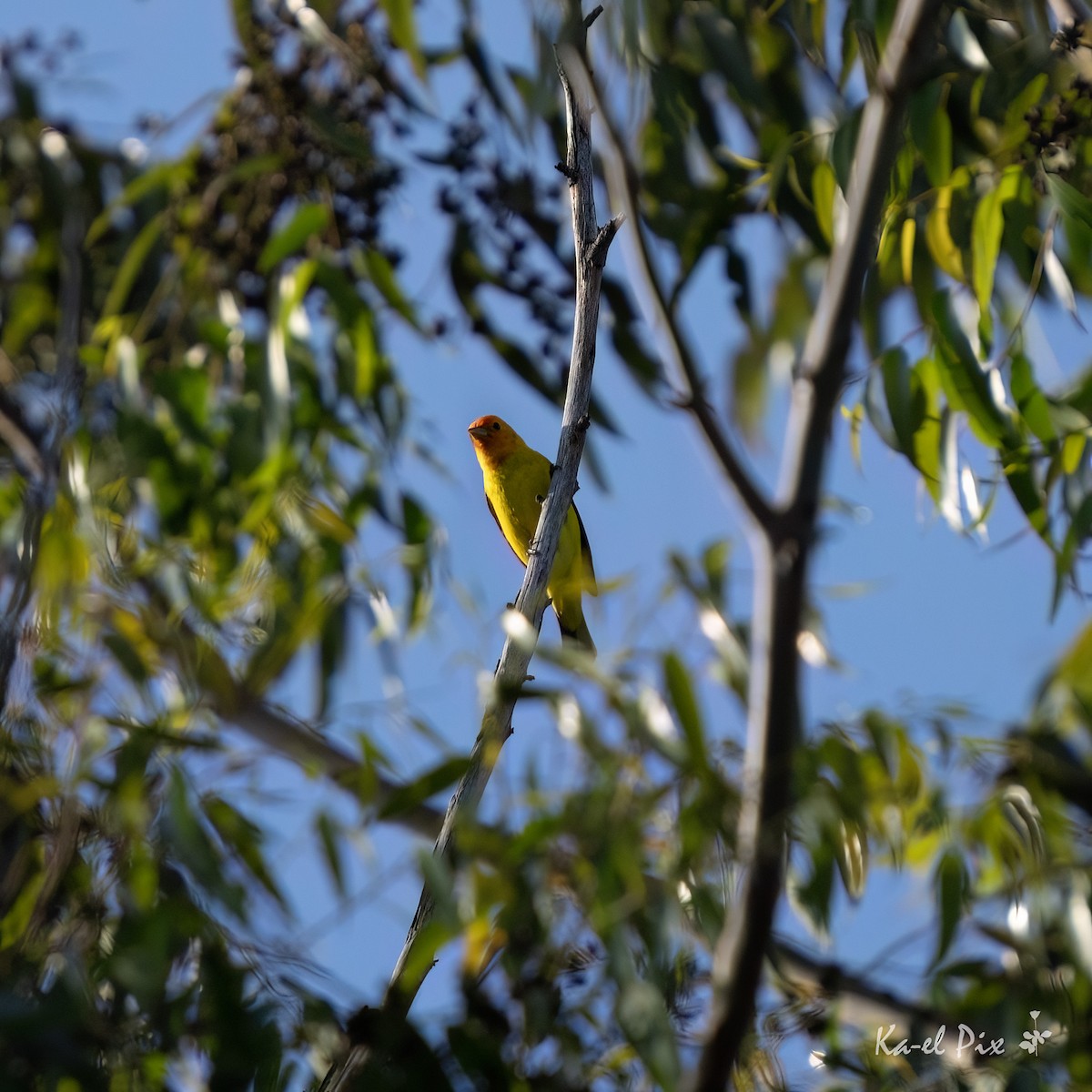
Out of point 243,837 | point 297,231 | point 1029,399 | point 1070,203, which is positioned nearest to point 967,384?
point 1029,399

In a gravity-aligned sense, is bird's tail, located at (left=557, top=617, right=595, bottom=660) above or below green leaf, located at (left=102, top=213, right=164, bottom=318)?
above

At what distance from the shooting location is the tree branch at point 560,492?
1915mm

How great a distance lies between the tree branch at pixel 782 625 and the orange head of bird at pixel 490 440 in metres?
3.71

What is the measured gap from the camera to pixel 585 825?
5.93 ft

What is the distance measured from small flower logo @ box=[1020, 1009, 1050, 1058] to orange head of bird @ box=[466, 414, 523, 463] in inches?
116

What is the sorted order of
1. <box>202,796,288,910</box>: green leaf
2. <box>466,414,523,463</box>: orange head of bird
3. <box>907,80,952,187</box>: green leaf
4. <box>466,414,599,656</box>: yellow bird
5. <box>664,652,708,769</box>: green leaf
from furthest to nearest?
<box>466,414,523,463</box>: orange head of bird → <box>466,414,599,656</box>: yellow bird → <box>907,80,952,187</box>: green leaf → <box>202,796,288,910</box>: green leaf → <box>664,652,708,769</box>: green leaf

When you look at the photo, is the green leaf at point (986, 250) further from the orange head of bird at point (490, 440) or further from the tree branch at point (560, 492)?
the orange head of bird at point (490, 440)

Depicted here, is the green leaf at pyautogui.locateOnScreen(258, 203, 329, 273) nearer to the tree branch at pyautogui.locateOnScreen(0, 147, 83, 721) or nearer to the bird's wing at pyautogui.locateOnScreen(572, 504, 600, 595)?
the tree branch at pyautogui.locateOnScreen(0, 147, 83, 721)

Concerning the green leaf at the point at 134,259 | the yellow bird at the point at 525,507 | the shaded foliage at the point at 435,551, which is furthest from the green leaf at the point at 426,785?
the green leaf at the point at 134,259

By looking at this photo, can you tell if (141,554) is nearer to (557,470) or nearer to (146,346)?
(146,346)

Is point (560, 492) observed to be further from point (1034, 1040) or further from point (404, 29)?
point (1034, 1040)

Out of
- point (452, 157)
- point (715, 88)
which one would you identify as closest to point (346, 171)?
point (452, 157)

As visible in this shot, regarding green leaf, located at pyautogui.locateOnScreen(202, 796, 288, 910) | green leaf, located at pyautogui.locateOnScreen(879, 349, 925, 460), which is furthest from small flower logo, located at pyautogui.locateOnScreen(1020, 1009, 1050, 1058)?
green leaf, located at pyautogui.locateOnScreen(202, 796, 288, 910)

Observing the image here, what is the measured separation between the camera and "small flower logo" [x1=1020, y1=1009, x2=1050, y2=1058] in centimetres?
239
